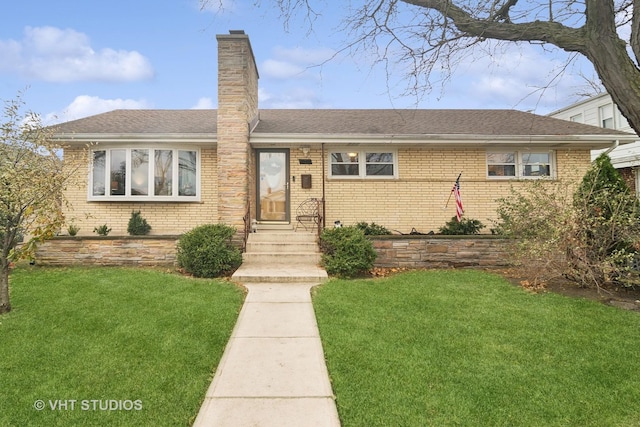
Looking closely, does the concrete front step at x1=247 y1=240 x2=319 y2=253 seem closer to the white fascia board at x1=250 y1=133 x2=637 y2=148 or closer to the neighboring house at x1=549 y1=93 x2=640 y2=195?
the white fascia board at x1=250 y1=133 x2=637 y2=148

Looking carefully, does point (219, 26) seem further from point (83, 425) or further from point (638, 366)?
point (638, 366)

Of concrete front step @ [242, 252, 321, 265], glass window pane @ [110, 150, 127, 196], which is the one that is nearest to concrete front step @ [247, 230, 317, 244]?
concrete front step @ [242, 252, 321, 265]

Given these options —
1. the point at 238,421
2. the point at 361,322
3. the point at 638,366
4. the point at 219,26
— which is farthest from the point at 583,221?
the point at 219,26

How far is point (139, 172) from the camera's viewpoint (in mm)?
9898

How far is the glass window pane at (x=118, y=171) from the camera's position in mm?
9844

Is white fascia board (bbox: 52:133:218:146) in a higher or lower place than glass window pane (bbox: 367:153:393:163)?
higher

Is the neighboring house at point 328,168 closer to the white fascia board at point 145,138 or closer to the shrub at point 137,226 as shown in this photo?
the white fascia board at point 145,138

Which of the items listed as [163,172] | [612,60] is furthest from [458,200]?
[163,172]

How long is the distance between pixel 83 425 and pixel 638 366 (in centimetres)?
492

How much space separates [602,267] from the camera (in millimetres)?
5656

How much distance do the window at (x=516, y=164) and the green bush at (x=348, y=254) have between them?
5753 mm

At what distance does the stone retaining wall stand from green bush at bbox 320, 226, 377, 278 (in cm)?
76

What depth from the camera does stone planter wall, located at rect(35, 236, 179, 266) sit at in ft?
25.7

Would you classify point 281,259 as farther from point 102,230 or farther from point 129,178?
point 129,178
